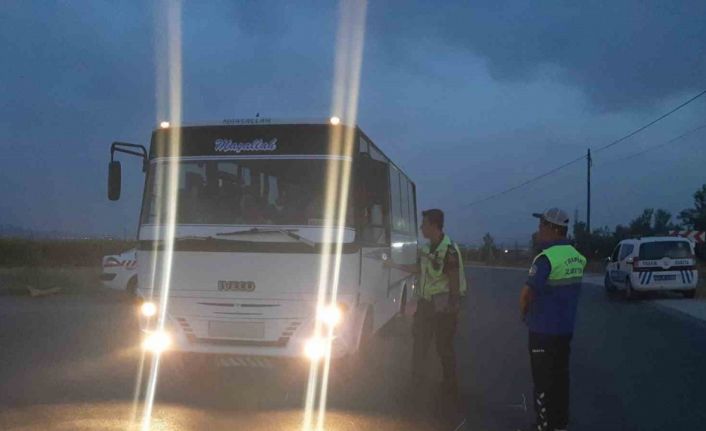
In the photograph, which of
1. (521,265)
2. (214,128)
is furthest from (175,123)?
(521,265)

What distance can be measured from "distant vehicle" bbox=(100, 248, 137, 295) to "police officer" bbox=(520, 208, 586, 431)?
16128 millimetres

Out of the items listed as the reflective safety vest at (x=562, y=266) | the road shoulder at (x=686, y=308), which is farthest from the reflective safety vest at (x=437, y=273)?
the road shoulder at (x=686, y=308)

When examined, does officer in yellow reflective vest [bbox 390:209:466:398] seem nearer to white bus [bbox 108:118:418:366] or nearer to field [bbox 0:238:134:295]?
white bus [bbox 108:118:418:366]

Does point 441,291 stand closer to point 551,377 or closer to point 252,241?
point 551,377

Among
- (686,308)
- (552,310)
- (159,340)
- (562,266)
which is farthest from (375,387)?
(686,308)

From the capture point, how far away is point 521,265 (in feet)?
189

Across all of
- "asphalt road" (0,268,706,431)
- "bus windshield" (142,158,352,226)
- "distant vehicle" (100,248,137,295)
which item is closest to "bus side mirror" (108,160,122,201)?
"bus windshield" (142,158,352,226)

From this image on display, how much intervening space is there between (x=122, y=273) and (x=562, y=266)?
1672cm

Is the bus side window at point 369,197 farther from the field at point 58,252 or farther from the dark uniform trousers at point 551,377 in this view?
the field at point 58,252

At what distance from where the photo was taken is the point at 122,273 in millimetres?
20266

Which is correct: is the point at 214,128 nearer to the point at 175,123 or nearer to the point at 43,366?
the point at 175,123

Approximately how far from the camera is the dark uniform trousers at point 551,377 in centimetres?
569

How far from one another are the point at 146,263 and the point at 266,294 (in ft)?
4.59

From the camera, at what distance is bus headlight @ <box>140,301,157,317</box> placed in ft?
25.8
